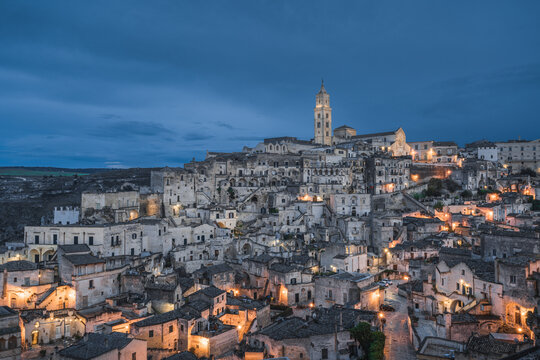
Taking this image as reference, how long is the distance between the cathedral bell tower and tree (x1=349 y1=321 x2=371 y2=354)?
218 feet

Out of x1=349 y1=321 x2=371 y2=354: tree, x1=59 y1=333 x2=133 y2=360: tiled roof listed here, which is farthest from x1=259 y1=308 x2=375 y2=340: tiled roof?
x1=59 y1=333 x2=133 y2=360: tiled roof

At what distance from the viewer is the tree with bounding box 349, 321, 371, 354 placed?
24.2m

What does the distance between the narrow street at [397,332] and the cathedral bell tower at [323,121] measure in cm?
5751

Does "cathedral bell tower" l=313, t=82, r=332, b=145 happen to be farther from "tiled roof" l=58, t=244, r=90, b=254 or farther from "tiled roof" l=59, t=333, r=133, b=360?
"tiled roof" l=59, t=333, r=133, b=360

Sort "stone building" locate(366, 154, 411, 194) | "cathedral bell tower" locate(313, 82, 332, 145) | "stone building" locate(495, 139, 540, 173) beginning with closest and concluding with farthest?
"stone building" locate(366, 154, 411, 194) < "stone building" locate(495, 139, 540, 173) < "cathedral bell tower" locate(313, 82, 332, 145)

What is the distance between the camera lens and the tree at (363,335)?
2416 centimetres

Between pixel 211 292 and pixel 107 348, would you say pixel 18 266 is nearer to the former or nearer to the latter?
pixel 107 348

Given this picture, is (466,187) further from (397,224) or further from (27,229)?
(27,229)

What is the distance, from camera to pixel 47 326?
26516 mm

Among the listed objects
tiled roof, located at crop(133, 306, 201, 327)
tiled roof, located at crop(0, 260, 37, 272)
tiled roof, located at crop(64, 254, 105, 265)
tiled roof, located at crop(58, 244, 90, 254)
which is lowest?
tiled roof, located at crop(133, 306, 201, 327)

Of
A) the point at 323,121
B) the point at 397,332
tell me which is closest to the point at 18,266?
the point at 397,332

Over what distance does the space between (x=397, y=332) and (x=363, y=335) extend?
4.85 m

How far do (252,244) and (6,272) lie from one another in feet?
72.3

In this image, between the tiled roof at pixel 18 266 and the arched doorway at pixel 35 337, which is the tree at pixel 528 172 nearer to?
the tiled roof at pixel 18 266
